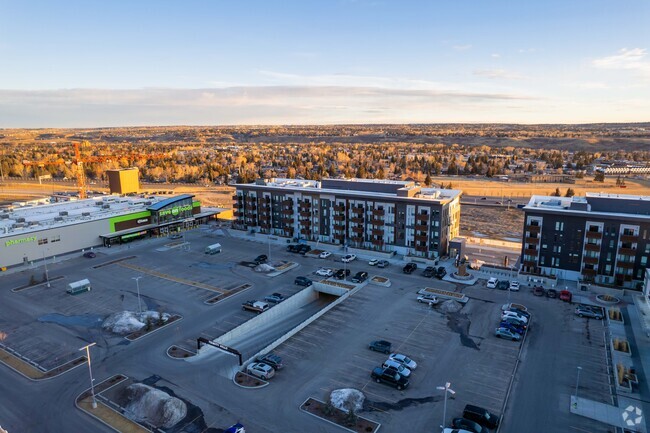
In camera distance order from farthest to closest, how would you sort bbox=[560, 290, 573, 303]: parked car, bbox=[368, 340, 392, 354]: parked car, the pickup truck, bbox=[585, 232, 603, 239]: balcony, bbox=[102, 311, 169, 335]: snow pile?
bbox=[585, 232, 603, 239]: balcony
bbox=[560, 290, 573, 303]: parked car
the pickup truck
bbox=[102, 311, 169, 335]: snow pile
bbox=[368, 340, 392, 354]: parked car

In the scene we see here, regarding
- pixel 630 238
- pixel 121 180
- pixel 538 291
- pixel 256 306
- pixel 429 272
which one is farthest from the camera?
pixel 121 180

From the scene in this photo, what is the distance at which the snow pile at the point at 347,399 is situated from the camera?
34.9 m

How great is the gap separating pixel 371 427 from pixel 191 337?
2413 centimetres

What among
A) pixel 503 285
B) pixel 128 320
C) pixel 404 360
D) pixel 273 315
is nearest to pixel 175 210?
pixel 128 320

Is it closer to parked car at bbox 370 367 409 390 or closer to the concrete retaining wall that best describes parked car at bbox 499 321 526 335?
parked car at bbox 370 367 409 390

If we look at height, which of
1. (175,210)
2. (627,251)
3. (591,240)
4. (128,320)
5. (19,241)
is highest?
(591,240)

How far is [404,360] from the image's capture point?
136 ft

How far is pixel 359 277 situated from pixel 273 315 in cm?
1619

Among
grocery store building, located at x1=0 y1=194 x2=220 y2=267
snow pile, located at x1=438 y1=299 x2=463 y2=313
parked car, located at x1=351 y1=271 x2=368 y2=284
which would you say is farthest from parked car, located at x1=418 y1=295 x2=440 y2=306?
grocery store building, located at x1=0 y1=194 x2=220 y2=267

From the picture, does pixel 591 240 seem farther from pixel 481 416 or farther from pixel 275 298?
pixel 275 298

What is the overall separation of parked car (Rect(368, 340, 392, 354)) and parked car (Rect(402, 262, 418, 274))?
2402 centimetres

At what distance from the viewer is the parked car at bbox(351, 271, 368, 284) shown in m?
63.7

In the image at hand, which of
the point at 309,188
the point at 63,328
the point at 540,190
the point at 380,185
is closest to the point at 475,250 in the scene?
the point at 380,185

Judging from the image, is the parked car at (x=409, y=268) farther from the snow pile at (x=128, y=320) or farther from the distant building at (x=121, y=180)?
the distant building at (x=121, y=180)
